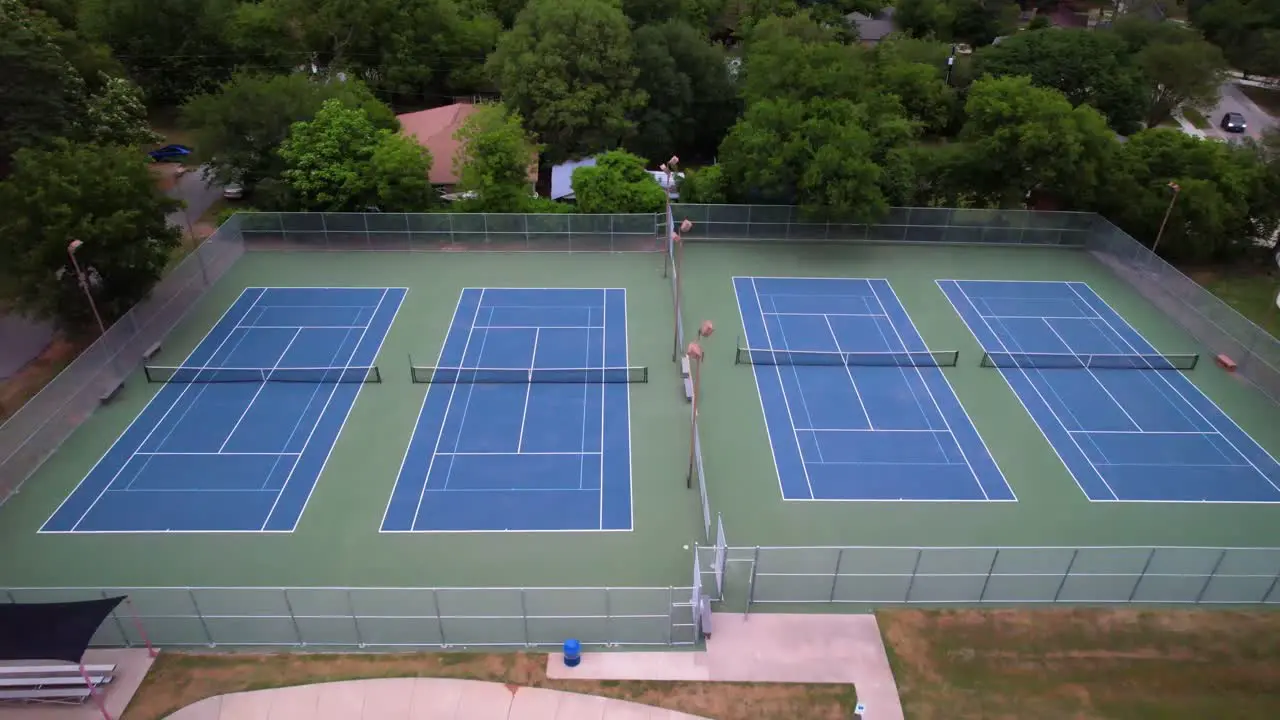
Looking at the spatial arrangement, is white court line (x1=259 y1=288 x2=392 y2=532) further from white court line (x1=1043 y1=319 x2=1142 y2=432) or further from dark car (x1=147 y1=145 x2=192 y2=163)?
dark car (x1=147 y1=145 x2=192 y2=163)

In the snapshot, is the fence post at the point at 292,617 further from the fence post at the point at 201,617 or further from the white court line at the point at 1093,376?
the white court line at the point at 1093,376

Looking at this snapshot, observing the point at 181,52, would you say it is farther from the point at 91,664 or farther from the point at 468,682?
the point at 468,682

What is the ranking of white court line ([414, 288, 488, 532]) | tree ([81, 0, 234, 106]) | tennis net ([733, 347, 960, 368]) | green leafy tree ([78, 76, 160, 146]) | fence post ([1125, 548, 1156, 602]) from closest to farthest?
fence post ([1125, 548, 1156, 602]), white court line ([414, 288, 488, 532]), tennis net ([733, 347, 960, 368]), green leafy tree ([78, 76, 160, 146]), tree ([81, 0, 234, 106])

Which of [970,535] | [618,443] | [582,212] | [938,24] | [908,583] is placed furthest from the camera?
[938,24]

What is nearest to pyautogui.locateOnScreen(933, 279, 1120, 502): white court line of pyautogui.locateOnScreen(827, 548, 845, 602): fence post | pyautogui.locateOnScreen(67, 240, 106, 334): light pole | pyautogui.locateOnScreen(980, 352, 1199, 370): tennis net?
pyautogui.locateOnScreen(980, 352, 1199, 370): tennis net

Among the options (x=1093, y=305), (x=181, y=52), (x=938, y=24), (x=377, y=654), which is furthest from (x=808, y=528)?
(x=938, y=24)

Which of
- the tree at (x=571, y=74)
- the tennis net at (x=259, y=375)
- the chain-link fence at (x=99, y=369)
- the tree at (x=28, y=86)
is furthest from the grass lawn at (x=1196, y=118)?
the tree at (x=28, y=86)
